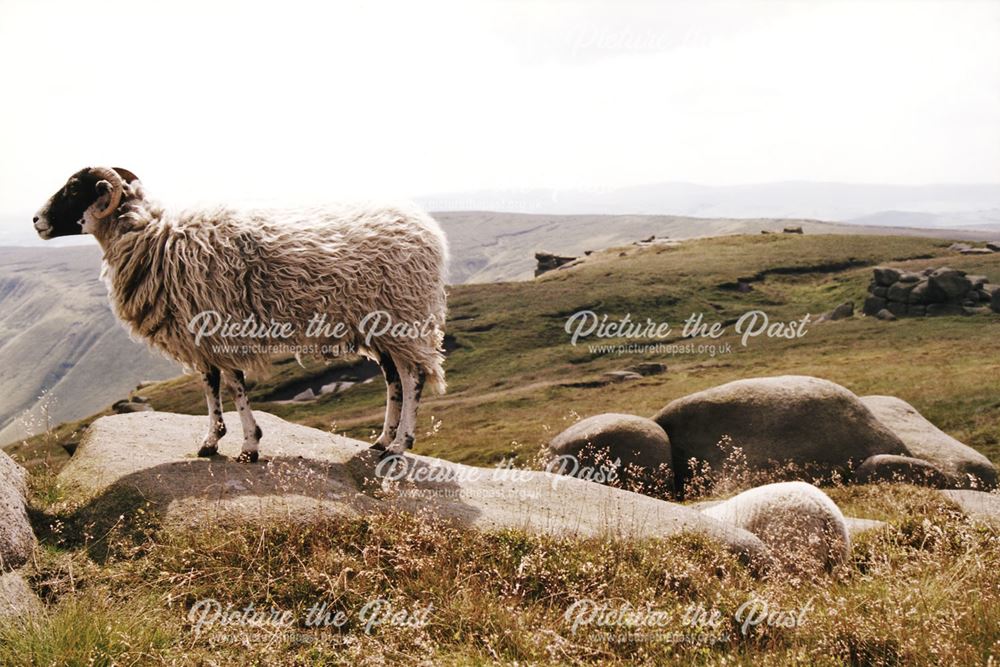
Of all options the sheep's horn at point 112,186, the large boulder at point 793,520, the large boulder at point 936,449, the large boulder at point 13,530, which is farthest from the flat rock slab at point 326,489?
the large boulder at point 936,449

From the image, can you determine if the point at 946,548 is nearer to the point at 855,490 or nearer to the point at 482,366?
the point at 855,490

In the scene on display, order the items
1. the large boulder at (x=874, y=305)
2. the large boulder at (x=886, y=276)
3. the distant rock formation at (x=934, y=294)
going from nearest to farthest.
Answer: the distant rock formation at (x=934, y=294)
the large boulder at (x=874, y=305)
the large boulder at (x=886, y=276)

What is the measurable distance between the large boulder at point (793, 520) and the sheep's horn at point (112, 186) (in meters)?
9.64

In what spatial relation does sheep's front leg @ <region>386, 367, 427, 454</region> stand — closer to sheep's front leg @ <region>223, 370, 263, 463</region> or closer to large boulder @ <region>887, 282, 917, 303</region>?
sheep's front leg @ <region>223, 370, 263, 463</region>

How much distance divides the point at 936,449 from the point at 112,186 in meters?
23.8

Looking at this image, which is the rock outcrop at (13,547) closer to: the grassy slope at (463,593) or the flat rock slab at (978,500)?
the grassy slope at (463,593)

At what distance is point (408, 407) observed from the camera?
1066cm

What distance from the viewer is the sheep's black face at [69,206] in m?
9.21

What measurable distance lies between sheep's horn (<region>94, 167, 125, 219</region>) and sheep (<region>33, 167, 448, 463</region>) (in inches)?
0.6

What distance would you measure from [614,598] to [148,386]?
119771 mm

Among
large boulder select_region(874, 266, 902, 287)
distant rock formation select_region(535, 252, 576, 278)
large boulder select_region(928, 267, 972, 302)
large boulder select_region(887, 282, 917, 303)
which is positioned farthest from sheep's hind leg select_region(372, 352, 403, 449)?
distant rock formation select_region(535, 252, 576, 278)

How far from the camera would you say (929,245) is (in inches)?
4793

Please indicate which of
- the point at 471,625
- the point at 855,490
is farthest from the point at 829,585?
the point at 855,490

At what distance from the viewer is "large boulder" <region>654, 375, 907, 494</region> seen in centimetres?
2077
